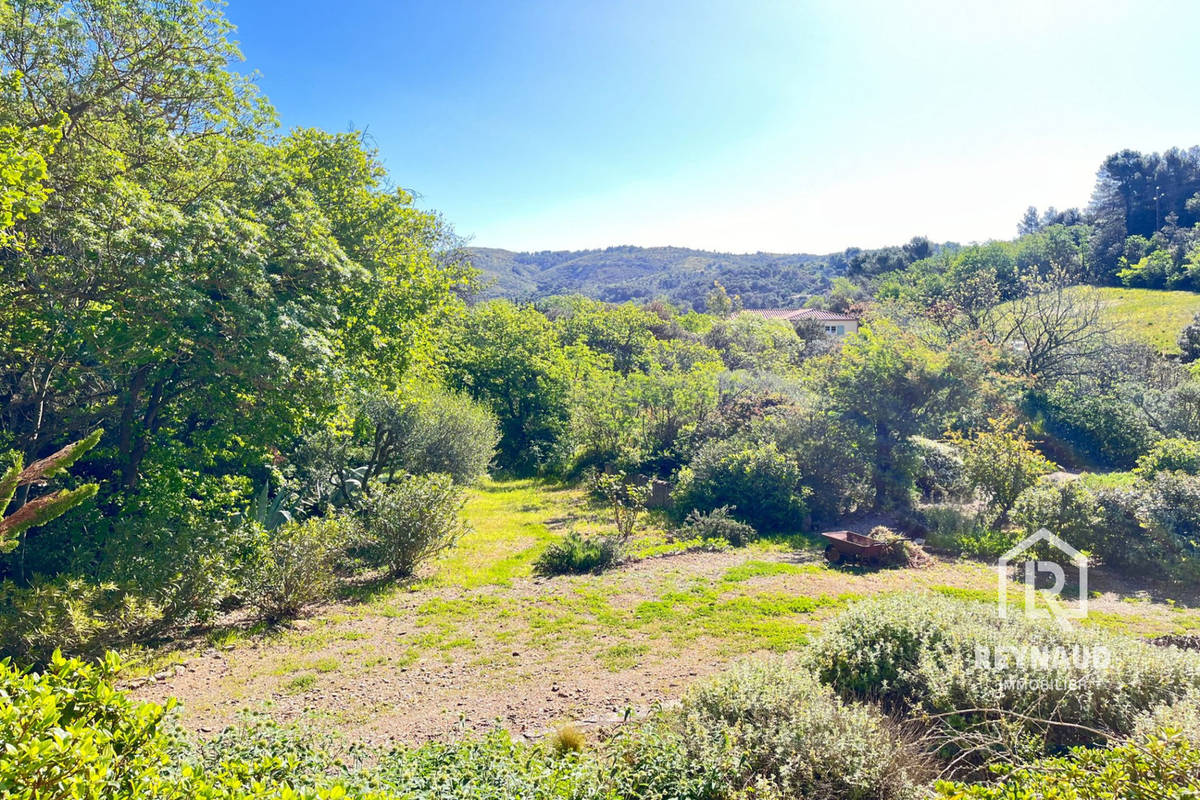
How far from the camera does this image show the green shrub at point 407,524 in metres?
9.09

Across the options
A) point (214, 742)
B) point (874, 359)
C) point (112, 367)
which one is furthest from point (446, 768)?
point (874, 359)

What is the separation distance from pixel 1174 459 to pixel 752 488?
8.01 meters

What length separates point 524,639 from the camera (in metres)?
7.00

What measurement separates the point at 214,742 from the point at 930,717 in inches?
196

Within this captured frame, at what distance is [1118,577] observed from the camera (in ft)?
29.7

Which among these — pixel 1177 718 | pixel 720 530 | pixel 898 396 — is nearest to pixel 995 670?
pixel 1177 718

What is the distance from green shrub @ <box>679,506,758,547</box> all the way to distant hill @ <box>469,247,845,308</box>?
7084cm

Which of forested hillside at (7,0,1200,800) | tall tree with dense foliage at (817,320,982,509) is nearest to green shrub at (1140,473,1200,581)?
forested hillside at (7,0,1200,800)

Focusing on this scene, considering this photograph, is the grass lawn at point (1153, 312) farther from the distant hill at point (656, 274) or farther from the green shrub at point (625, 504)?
the distant hill at point (656, 274)

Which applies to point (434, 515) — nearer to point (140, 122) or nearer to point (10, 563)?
point (10, 563)

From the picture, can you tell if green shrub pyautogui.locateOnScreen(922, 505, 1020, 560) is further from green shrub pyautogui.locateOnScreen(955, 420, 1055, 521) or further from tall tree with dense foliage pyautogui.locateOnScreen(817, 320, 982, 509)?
tall tree with dense foliage pyautogui.locateOnScreen(817, 320, 982, 509)

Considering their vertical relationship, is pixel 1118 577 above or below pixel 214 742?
below

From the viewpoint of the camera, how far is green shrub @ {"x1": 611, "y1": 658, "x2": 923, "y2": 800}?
11.8ft

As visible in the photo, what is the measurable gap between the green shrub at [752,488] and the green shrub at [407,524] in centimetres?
626
